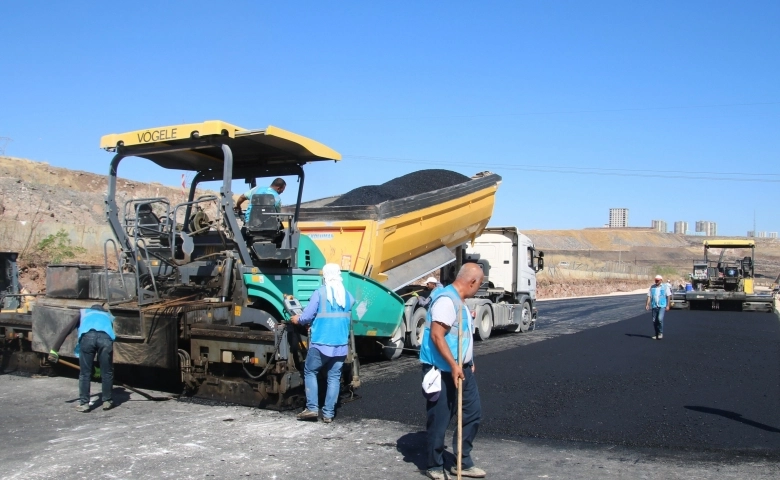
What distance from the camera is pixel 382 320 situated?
979 centimetres

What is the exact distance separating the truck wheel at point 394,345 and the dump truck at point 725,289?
18187mm

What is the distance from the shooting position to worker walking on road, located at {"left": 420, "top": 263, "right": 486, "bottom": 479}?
4.80 m

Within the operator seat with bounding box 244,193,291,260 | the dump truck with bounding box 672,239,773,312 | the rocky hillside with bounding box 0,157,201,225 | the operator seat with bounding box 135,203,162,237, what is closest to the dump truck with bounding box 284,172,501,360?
the operator seat with bounding box 244,193,291,260

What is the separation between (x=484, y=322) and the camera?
1494 centimetres

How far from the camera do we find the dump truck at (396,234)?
33.0 ft

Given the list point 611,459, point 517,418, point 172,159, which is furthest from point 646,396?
point 172,159

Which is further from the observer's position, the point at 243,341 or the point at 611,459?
the point at 243,341

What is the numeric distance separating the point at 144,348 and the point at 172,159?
2178 mm

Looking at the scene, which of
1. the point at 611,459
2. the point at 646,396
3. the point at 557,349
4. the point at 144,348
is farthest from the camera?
the point at 557,349

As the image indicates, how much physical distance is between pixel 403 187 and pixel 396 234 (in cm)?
140

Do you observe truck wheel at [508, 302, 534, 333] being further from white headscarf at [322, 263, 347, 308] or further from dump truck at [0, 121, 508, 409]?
white headscarf at [322, 263, 347, 308]

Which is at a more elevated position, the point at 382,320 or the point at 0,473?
the point at 382,320

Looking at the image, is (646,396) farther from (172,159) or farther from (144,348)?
(172,159)

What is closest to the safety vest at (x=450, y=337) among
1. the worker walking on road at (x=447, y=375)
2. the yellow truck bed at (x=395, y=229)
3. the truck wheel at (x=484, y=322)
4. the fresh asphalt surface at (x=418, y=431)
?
the worker walking on road at (x=447, y=375)
